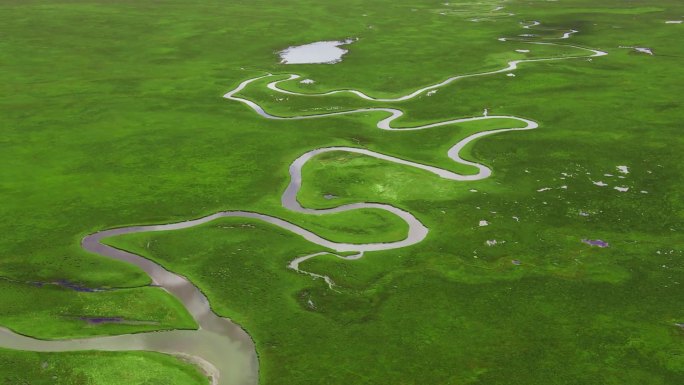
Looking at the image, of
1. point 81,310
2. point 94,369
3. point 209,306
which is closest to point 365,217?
point 209,306

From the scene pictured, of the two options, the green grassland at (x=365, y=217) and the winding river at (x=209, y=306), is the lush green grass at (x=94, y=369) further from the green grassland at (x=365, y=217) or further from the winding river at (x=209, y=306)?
the winding river at (x=209, y=306)

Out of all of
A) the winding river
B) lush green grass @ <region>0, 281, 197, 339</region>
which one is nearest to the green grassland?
lush green grass @ <region>0, 281, 197, 339</region>

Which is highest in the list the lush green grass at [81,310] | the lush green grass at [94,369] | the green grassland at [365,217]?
the green grassland at [365,217]

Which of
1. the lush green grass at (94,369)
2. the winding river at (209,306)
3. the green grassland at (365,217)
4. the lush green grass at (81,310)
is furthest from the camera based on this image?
the lush green grass at (81,310)

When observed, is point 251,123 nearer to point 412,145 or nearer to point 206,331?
point 412,145

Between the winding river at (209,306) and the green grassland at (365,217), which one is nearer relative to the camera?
the green grassland at (365,217)

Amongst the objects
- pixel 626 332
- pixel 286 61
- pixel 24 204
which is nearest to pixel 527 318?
pixel 626 332

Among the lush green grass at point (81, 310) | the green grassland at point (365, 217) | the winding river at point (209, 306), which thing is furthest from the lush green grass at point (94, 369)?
the lush green grass at point (81, 310)

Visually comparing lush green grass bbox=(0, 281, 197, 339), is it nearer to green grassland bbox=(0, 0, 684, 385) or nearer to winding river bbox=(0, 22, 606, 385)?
green grassland bbox=(0, 0, 684, 385)

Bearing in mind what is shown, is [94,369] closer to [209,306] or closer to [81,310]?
[81,310]
